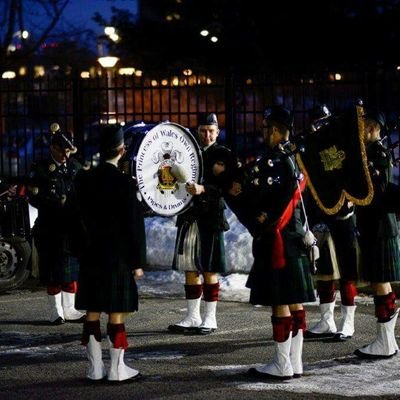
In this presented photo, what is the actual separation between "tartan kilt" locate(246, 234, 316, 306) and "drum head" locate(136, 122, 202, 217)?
1450 millimetres

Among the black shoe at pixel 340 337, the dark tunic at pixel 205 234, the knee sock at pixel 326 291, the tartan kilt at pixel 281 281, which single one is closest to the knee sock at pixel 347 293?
the knee sock at pixel 326 291

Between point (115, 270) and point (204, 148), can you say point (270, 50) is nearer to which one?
A: point (204, 148)

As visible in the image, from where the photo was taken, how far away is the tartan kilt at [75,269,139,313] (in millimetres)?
7512

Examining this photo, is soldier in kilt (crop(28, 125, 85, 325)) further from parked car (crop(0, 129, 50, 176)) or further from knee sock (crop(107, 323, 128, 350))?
parked car (crop(0, 129, 50, 176))

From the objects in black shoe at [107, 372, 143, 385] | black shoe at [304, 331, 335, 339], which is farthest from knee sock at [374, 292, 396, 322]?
black shoe at [107, 372, 143, 385]

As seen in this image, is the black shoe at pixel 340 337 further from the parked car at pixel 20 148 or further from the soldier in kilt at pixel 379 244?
the parked car at pixel 20 148

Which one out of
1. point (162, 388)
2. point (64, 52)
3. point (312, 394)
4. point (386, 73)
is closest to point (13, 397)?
point (162, 388)

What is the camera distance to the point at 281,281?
24.9 feet

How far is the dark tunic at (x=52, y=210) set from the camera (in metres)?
9.97

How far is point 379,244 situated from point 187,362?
6.03 feet

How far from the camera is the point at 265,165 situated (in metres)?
7.51

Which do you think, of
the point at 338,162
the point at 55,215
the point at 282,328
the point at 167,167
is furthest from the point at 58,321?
the point at 338,162

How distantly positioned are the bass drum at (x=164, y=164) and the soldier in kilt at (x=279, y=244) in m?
1.28

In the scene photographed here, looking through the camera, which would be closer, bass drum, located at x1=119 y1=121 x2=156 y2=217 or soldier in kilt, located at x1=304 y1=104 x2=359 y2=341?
bass drum, located at x1=119 y1=121 x2=156 y2=217
